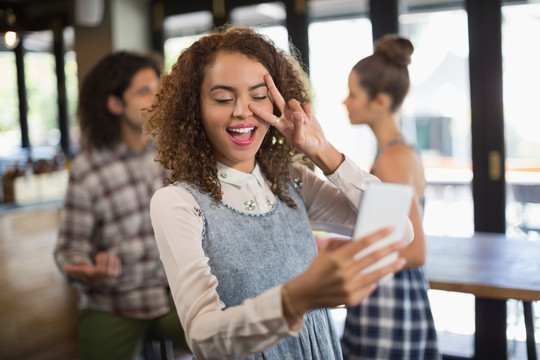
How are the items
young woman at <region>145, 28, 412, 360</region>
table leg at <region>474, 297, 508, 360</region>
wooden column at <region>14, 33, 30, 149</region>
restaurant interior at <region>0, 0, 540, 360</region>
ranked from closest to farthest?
young woman at <region>145, 28, 412, 360</region> < table leg at <region>474, 297, 508, 360</region> < restaurant interior at <region>0, 0, 540, 360</region> < wooden column at <region>14, 33, 30, 149</region>

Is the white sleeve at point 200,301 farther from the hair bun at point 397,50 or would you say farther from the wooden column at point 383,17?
the wooden column at point 383,17

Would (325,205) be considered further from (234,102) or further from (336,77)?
(336,77)

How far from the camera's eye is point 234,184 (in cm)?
122

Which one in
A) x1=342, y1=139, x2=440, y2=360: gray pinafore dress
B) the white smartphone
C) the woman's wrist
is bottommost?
x1=342, y1=139, x2=440, y2=360: gray pinafore dress

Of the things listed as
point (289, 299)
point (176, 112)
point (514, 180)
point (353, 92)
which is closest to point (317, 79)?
point (514, 180)

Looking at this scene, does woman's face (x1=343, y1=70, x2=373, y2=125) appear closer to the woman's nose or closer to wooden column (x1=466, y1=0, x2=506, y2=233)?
the woman's nose

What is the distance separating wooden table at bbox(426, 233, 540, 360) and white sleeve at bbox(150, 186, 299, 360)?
3.87 feet

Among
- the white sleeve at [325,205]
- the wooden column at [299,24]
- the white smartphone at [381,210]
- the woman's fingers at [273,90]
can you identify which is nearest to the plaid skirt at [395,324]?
the white sleeve at [325,205]

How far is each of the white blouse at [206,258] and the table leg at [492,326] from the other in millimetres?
2026

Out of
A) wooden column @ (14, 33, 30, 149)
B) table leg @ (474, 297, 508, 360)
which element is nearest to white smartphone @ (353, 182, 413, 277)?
table leg @ (474, 297, 508, 360)

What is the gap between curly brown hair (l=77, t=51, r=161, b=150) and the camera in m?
2.37

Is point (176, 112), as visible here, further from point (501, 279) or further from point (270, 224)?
point (501, 279)

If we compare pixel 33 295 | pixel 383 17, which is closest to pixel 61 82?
pixel 33 295

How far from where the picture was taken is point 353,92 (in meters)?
1.92
